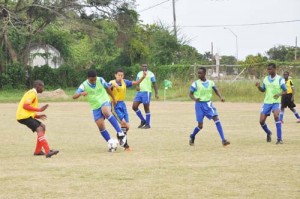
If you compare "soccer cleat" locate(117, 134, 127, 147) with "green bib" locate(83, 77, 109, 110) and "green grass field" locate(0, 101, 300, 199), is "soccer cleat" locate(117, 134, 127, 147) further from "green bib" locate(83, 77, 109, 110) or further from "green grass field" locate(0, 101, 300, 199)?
"green bib" locate(83, 77, 109, 110)

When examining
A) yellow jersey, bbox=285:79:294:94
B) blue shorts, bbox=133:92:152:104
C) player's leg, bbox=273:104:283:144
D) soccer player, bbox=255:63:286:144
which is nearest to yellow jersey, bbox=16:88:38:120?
soccer player, bbox=255:63:286:144

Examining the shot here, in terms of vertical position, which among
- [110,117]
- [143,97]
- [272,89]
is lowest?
[110,117]

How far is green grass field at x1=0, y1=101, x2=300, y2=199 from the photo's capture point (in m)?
9.13

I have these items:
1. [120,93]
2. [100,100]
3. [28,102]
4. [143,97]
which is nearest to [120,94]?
[120,93]

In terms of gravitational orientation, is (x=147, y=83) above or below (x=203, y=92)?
above

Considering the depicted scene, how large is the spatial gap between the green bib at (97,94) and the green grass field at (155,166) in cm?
109

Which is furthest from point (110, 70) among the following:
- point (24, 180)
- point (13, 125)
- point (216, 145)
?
point (24, 180)

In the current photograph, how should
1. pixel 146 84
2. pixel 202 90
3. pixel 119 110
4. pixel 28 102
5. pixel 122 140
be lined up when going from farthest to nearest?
pixel 146 84 < pixel 119 110 < pixel 202 90 < pixel 122 140 < pixel 28 102

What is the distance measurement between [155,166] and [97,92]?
10.6ft

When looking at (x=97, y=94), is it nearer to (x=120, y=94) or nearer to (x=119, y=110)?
(x=120, y=94)

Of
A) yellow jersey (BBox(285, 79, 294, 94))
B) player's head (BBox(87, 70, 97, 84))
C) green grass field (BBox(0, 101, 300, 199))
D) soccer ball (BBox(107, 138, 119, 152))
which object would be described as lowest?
green grass field (BBox(0, 101, 300, 199))

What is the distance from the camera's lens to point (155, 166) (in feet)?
37.6

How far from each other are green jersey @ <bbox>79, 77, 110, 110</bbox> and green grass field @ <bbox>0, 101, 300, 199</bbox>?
1110mm

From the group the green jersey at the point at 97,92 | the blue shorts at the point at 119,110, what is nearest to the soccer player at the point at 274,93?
the blue shorts at the point at 119,110
